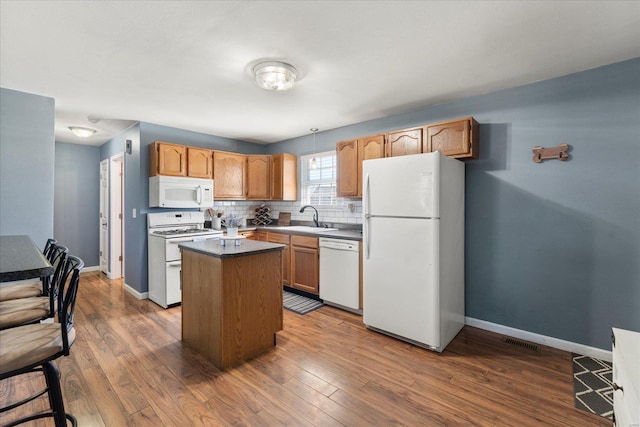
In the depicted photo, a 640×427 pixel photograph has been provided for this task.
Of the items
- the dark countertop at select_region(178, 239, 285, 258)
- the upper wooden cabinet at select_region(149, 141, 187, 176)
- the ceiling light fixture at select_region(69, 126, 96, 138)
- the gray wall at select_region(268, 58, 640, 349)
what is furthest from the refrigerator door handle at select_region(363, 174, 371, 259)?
the ceiling light fixture at select_region(69, 126, 96, 138)

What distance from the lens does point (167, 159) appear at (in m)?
3.98

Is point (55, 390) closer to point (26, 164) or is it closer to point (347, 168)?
point (26, 164)

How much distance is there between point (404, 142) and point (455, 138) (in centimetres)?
55

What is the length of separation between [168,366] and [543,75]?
13.1 ft

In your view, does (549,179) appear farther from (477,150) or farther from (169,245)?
(169,245)

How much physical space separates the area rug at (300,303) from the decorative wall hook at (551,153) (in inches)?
111

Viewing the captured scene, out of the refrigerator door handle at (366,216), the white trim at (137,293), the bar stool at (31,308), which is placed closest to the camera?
the bar stool at (31,308)

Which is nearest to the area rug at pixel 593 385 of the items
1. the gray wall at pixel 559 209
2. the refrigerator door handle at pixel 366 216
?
the gray wall at pixel 559 209

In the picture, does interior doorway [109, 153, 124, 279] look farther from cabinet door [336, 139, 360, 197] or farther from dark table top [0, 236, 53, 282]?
cabinet door [336, 139, 360, 197]

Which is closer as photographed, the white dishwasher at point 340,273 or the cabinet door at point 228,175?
the white dishwasher at point 340,273

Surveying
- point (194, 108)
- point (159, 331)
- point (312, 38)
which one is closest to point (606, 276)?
point (312, 38)

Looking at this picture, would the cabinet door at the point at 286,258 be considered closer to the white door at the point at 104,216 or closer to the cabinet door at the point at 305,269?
the cabinet door at the point at 305,269

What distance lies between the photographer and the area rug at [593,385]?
6.18 ft

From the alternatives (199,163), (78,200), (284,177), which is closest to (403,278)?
(284,177)
